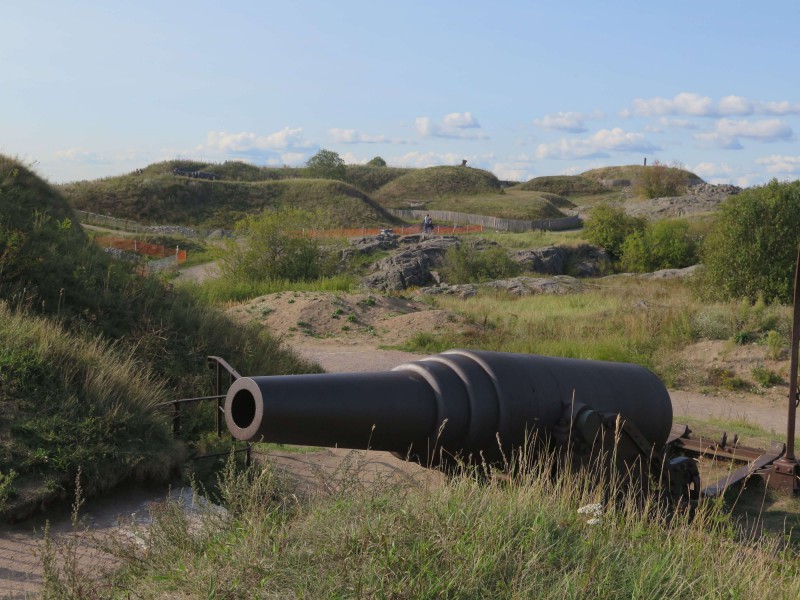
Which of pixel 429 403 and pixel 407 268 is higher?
pixel 429 403

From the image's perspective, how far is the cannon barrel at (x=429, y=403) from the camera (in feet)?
15.4

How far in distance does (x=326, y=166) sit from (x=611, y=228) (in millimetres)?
52077

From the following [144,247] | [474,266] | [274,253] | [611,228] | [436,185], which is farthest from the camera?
[436,185]

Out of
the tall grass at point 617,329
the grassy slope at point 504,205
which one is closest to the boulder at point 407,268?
the tall grass at point 617,329

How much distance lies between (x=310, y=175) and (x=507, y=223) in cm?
2990

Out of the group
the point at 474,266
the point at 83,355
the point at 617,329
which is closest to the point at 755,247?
the point at 617,329

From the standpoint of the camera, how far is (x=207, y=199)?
2613 inches

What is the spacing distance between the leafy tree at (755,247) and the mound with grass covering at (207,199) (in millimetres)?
34041

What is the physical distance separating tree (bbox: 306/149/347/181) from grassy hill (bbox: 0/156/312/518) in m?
77.3

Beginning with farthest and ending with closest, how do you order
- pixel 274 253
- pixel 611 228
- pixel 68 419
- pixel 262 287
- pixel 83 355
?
pixel 611 228, pixel 274 253, pixel 262 287, pixel 83 355, pixel 68 419

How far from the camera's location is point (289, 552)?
13.8ft

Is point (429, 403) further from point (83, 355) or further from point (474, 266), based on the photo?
point (474, 266)

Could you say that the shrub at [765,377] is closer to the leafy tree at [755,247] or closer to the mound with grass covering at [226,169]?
the leafy tree at [755,247]

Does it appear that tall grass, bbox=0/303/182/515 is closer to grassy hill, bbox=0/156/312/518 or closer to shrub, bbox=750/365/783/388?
grassy hill, bbox=0/156/312/518
